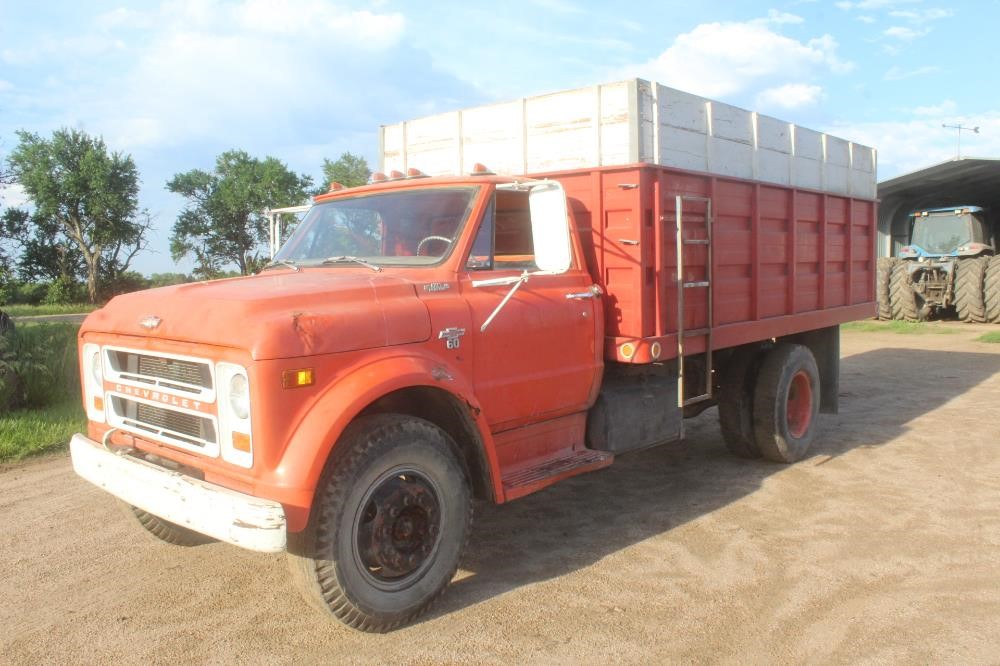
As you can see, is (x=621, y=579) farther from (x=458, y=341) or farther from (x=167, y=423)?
(x=167, y=423)

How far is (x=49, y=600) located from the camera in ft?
13.1

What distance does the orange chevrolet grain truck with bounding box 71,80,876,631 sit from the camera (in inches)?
133

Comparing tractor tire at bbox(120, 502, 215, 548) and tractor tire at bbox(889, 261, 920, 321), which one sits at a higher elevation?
tractor tire at bbox(889, 261, 920, 321)

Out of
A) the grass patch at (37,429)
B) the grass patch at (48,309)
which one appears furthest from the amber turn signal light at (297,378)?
the grass patch at (48,309)

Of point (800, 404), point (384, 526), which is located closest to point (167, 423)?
point (384, 526)

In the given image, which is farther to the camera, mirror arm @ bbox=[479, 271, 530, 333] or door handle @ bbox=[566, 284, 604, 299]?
door handle @ bbox=[566, 284, 604, 299]

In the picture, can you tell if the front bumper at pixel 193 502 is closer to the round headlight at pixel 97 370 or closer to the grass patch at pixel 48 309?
the round headlight at pixel 97 370

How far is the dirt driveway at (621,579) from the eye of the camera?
11.4 feet

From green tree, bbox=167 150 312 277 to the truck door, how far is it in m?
41.5

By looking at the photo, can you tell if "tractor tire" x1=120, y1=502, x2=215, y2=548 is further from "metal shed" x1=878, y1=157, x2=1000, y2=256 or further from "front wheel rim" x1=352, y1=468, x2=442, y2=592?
"metal shed" x1=878, y1=157, x2=1000, y2=256

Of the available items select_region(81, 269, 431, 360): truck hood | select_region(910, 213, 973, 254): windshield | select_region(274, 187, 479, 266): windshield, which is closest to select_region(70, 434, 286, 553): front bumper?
select_region(81, 269, 431, 360): truck hood

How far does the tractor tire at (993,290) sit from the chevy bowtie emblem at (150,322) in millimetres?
18943

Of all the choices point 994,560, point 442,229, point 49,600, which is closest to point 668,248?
point 442,229

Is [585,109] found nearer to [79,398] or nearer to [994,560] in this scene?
[994,560]
